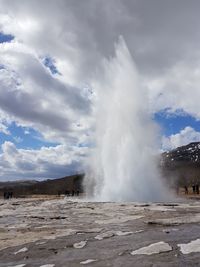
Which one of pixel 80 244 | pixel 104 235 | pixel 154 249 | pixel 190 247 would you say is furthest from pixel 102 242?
pixel 190 247

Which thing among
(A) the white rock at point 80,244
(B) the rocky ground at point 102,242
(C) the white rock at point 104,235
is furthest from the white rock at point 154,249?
(C) the white rock at point 104,235

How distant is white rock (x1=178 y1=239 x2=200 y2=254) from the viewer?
1051cm

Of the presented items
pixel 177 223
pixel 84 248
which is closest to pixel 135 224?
pixel 177 223

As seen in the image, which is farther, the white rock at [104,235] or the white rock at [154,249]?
the white rock at [104,235]

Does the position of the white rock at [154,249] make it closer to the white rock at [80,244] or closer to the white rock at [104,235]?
the white rock at [80,244]

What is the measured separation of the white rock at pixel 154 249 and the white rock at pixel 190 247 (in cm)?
35

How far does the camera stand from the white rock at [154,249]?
10.7 meters

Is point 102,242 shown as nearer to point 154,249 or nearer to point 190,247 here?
point 154,249

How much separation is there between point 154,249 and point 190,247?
953 millimetres

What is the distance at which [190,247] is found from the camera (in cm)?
1091

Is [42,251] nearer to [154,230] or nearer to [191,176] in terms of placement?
[154,230]

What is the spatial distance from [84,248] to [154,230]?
3.63 metres

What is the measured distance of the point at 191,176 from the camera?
16962cm

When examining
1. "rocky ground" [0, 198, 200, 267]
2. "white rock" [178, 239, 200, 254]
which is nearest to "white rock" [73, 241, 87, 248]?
"rocky ground" [0, 198, 200, 267]
